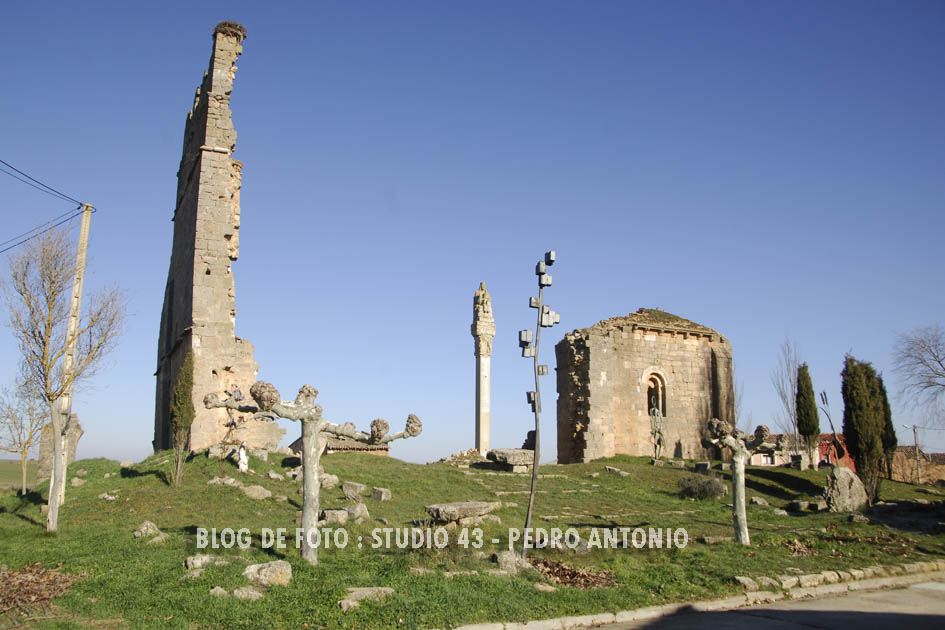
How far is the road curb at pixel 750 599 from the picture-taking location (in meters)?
7.84

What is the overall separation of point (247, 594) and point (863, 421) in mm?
19841

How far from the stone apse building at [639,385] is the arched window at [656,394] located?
0.02 meters

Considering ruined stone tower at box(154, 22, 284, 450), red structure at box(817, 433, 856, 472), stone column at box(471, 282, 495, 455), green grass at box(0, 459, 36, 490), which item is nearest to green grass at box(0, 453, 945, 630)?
ruined stone tower at box(154, 22, 284, 450)

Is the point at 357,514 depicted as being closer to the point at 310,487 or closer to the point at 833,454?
the point at 310,487

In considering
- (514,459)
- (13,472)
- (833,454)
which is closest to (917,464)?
(833,454)

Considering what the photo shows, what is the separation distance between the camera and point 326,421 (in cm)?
988

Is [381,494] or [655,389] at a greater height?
[655,389]

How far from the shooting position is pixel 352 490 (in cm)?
1559

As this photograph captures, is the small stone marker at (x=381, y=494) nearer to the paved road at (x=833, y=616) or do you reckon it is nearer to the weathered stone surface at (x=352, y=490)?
the weathered stone surface at (x=352, y=490)

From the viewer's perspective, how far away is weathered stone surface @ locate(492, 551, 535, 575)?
9.64 metres

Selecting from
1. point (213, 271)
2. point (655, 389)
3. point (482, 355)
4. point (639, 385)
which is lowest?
point (655, 389)

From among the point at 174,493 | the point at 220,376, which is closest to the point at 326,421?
the point at 174,493

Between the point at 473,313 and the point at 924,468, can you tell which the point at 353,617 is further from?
the point at 924,468

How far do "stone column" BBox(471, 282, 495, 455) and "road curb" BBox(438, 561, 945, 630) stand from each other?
61.2ft
